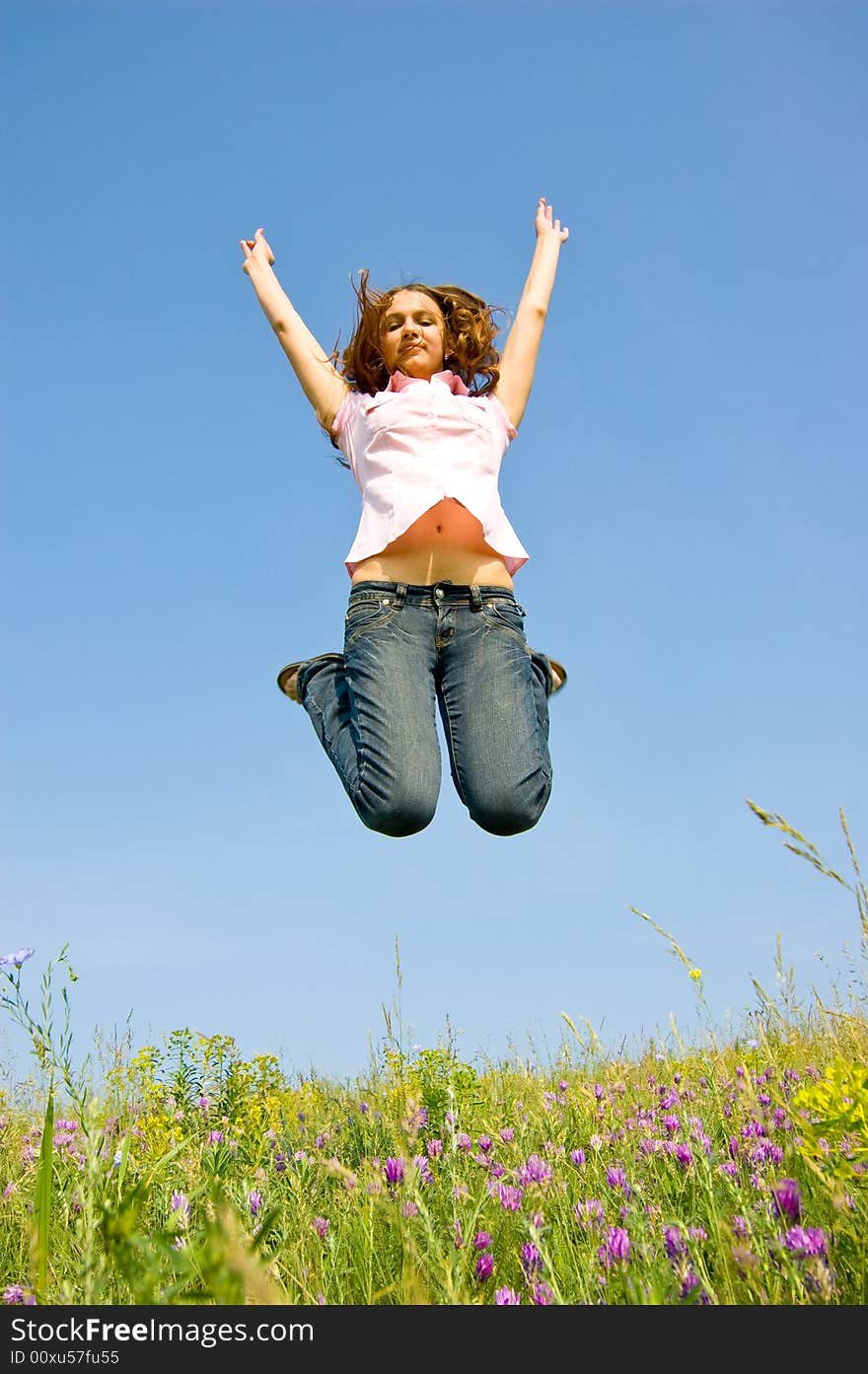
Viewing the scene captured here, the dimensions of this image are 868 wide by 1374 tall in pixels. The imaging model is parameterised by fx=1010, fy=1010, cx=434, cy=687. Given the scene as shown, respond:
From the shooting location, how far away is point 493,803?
4453mm

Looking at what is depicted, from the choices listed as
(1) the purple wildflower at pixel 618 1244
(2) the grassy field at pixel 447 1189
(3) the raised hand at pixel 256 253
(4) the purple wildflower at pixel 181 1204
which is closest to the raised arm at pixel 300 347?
(3) the raised hand at pixel 256 253

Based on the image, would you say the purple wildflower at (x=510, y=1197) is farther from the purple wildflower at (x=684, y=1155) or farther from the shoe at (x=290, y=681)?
the shoe at (x=290, y=681)

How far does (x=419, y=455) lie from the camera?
486cm

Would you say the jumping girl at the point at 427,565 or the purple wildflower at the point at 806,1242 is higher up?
the jumping girl at the point at 427,565

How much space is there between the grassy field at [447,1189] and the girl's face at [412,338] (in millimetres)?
3436

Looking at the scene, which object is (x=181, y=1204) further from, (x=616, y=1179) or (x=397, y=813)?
(x=397, y=813)

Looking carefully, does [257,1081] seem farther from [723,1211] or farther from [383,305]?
[383,305]

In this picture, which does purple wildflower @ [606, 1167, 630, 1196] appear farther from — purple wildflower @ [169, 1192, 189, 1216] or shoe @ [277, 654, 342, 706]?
shoe @ [277, 654, 342, 706]

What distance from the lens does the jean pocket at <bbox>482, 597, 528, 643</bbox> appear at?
15.3ft

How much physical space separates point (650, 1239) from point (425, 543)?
3180 millimetres

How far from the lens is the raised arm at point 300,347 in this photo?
17.2 ft

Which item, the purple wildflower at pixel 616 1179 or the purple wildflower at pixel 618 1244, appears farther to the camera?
the purple wildflower at pixel 616 1179
